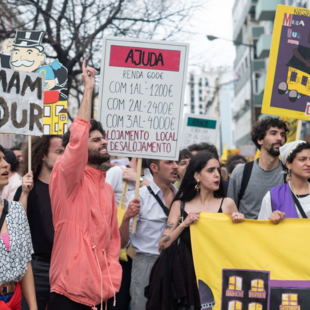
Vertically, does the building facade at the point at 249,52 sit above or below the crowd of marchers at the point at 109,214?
above

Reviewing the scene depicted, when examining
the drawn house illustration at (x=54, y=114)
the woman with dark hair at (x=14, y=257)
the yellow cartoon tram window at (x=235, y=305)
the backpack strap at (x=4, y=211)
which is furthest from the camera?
the drawn house illustration at (x=54, y=114)

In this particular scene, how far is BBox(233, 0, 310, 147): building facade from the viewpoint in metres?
39.2

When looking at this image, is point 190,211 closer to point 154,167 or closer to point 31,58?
point 154,167

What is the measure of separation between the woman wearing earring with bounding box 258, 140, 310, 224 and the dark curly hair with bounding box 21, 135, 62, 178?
6.43 ft

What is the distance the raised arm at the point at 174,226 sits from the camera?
4.91 meters

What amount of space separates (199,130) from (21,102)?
6.44m

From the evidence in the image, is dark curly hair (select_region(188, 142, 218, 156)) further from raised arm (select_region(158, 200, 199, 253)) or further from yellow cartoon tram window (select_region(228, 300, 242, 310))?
yellow cartoon tram window (select_region(228, 300, 242, 310))

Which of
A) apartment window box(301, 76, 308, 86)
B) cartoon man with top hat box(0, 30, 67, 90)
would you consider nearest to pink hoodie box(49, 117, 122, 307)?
cartoon man with top hat box(0, 30, 67, 90)

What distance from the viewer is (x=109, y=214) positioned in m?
4.38

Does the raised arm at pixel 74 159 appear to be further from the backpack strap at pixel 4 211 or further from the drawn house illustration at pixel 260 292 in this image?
the drawn house illustration at pixel 260 292

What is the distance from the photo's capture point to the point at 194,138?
11164 mm

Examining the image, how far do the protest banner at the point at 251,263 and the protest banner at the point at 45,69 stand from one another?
1884 millimetres

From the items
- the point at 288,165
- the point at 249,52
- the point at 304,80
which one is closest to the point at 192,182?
the point at 288,165

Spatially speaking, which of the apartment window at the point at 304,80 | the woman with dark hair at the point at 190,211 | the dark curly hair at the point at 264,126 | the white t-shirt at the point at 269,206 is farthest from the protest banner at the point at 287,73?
the white t-shirt at the point at 269,206
